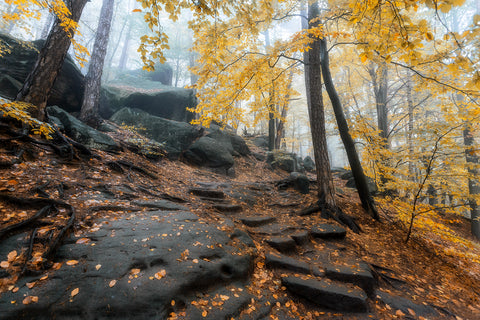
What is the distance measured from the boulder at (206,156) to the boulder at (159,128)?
45 cm

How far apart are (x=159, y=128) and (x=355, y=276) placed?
9.55m

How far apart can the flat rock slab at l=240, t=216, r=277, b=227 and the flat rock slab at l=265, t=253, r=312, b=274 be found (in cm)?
131

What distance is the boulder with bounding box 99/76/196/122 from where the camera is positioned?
10.6 meters

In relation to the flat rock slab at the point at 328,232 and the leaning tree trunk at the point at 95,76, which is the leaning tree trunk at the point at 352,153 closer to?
the flat rock slab at the point at 328,232

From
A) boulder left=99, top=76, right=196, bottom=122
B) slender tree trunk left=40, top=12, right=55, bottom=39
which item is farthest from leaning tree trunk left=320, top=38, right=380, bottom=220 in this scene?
slender tree trunk left=40, top=12, right=55, bottom=39

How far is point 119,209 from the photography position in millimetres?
3682

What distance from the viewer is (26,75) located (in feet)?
24.1

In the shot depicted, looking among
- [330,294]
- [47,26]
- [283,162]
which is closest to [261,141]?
[283,162]

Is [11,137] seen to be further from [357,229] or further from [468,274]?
[468,274]

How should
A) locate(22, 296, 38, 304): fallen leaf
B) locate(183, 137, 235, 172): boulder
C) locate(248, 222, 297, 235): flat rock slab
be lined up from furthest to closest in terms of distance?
locate(183, 137, 235, 172): boulder, locate(248, 222, 297, 235): flat rock slab, locate(22, 296, 38, 304): fallen leaf

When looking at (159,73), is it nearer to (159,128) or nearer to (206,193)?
(159,128)

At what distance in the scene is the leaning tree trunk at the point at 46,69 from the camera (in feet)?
16.1

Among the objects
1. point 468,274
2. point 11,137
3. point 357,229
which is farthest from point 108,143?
point 468,274

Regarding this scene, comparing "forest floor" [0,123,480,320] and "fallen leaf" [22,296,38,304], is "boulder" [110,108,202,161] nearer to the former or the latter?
"forest floor" [0,123,480,320]
